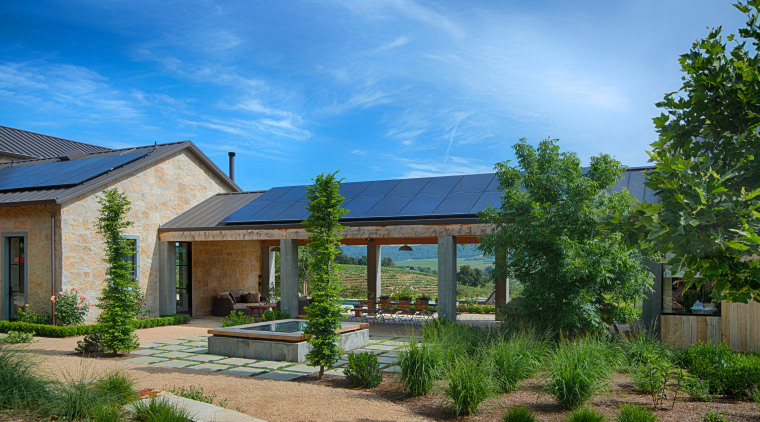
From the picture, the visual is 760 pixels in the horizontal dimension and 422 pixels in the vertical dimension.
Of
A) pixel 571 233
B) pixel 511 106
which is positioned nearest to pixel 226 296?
pixel 511 106

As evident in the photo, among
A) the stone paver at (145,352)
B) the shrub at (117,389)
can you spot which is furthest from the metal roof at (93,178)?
the shrub at (117,389)

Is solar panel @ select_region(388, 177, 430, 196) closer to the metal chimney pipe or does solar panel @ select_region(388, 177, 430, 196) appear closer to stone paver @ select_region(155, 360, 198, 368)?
stone paver @ select_region(155, 360, 198, 368)

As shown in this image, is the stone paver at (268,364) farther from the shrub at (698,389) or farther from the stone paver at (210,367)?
the shrub at (698,389)

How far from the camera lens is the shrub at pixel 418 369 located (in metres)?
7.40

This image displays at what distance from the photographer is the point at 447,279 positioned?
43.1 feet

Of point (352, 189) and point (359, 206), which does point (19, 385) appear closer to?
point (359, 206)

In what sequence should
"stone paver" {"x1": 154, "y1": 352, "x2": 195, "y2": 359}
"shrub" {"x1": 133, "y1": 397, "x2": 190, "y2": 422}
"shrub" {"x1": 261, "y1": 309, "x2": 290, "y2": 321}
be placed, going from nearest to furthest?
"shrub" {"x1": 133, "y1": 397, "x2": 190, "y2": 422}, "stone paver" {"x1": 154, "y1": 352, "x2": 195, "y2": 359}, "shrub" {"x1": 261, "y1": 309, "x2": 290, "y2": 321}

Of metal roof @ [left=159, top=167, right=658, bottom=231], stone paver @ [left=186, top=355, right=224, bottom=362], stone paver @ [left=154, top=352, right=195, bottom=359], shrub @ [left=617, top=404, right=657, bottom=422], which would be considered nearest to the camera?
shrub @ [left=617, top=404, right=657, bottom=422]

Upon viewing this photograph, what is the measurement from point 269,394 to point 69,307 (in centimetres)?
972

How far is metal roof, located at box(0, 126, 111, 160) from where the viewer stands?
21547mm

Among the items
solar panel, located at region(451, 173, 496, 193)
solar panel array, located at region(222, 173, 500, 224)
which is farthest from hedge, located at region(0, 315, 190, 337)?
solar panel, located at region(451, 173, 496, 193)

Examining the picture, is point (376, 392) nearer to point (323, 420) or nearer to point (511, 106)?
point (323, 420)

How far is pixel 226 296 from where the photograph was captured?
1906 cm

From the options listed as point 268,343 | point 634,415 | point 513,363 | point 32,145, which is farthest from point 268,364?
point 32,145
